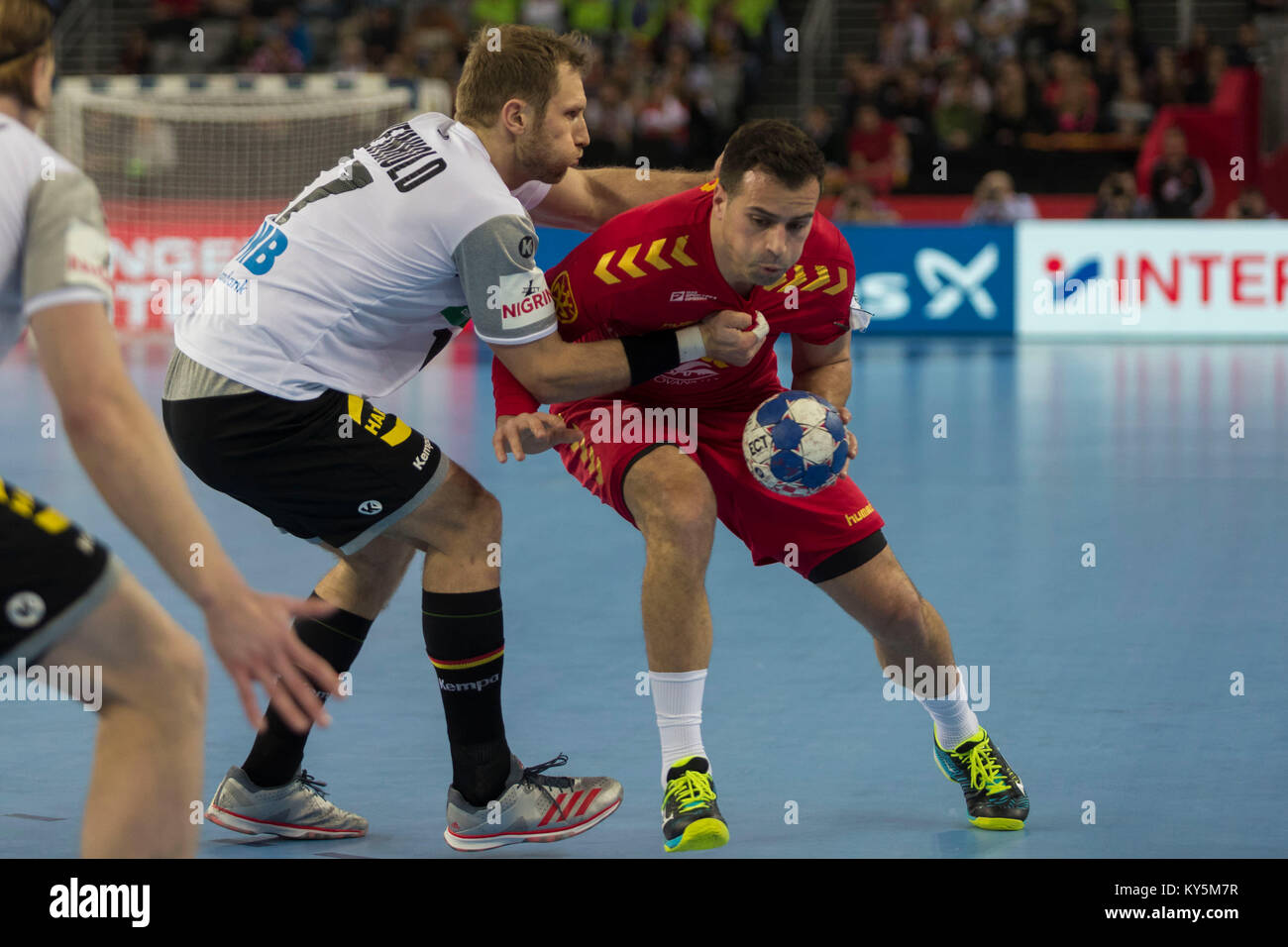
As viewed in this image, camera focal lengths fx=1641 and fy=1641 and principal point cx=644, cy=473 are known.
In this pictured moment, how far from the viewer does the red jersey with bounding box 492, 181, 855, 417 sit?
4270mm

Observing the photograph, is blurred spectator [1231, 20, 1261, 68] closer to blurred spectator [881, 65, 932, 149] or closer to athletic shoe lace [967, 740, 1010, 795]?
blurred spectator [881, 65, 932, 149]

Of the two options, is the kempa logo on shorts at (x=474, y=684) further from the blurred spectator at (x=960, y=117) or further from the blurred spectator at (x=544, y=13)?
the blurred spectator at (x=544, y=13)

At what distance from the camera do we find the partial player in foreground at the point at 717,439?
13.2 feet

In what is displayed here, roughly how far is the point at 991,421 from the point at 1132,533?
10.9 ft

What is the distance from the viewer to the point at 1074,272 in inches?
623

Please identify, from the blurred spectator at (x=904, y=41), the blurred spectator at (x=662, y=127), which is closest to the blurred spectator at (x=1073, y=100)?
the blurred spectator at (x=904, y=41)

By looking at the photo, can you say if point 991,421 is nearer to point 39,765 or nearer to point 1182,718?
point 1182,718

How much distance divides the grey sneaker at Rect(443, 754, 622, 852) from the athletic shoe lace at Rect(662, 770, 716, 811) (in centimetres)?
21

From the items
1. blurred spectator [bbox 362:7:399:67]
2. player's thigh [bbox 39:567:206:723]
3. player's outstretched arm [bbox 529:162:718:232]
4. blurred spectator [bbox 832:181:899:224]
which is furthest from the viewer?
blurred spectator [bbox 362:7:399:67]

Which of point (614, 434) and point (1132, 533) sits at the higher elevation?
point (614, 434)

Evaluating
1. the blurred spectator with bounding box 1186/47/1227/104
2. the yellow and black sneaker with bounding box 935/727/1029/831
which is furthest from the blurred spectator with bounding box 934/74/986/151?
the yellow and black sneaker with bounding box 935/727/1029/831
